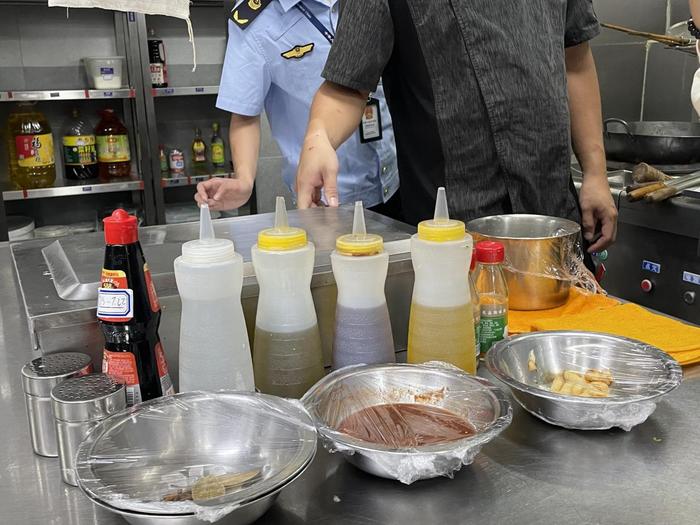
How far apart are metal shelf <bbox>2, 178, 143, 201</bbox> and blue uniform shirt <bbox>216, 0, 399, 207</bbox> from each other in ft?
5.12

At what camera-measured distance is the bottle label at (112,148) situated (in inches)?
135

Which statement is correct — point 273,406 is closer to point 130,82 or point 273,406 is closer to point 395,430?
point 395,430

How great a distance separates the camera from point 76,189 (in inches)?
130

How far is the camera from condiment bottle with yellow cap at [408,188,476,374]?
885 mm

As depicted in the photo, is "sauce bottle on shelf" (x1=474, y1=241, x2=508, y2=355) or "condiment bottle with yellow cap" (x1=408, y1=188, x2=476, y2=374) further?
"sauce bottle on shelf" (x1=474, y1=241, x2=508, y2=355)

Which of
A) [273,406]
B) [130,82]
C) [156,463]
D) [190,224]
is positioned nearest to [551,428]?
[273,406]

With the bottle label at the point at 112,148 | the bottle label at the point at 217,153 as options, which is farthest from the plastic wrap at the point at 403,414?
the bottle label at the point at 217,153

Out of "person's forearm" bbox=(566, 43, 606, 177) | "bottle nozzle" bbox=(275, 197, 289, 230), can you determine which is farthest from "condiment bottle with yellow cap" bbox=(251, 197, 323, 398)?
"person's forearm" bbox=(566, 43, 606, 177)

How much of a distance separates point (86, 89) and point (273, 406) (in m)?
3.07

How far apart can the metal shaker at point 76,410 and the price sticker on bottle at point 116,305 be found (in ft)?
0.25

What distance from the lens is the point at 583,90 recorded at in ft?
5.78

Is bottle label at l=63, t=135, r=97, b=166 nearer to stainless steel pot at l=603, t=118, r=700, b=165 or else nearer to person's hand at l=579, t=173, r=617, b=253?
stainless steel pot at l=603, t=118, r=700, b=165

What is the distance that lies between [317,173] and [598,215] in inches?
28.8

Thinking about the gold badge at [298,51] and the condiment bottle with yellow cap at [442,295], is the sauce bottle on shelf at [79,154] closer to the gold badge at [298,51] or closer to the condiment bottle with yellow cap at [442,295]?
the gold badge at [298,51]
